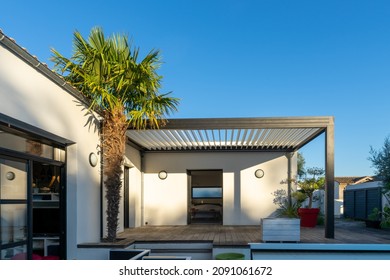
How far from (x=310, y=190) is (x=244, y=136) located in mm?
3235

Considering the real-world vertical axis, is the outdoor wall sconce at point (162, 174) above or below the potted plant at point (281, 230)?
above

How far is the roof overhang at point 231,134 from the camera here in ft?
25.7

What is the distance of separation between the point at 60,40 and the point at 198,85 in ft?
21.3

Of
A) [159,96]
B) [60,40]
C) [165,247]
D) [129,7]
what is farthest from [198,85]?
[165,247]

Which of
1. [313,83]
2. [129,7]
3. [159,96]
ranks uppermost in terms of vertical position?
[129,7]

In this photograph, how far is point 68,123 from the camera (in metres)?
6.41

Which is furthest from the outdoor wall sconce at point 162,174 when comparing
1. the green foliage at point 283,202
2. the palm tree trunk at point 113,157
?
the palm tree trunk at point 113,157

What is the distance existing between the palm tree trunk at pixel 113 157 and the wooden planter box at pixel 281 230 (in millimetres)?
3291

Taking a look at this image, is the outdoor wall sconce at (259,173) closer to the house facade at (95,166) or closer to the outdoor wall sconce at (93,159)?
the house facade at (95,166)

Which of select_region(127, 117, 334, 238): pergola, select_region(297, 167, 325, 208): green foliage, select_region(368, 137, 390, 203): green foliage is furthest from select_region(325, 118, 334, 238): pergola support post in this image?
select_region(368, 137, 390, 203): green foliage

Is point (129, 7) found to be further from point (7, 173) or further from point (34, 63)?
point (7, 173)

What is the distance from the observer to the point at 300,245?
707 centimetres

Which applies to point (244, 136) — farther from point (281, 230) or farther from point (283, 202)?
point (283, 202)
